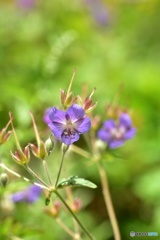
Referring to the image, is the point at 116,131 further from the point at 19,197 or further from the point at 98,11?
the point at 98,11

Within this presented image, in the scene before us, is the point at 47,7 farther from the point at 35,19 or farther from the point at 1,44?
the point at 1,44

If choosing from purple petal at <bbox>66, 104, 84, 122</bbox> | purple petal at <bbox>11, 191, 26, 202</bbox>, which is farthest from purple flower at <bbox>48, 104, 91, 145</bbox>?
purple petal at <bbox>11, 191, 26, 202</bbox>

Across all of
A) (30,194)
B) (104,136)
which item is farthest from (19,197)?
(104,136)

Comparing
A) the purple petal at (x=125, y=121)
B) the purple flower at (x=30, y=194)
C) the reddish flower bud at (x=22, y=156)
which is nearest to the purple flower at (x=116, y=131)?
the purple petal at (x=125, y=121)

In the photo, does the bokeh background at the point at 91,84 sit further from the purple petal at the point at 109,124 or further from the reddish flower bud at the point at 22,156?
the reddish flower bud at the point at 22,156

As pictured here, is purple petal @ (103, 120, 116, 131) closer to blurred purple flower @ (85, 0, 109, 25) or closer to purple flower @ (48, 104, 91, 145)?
purple flower @ (48, 104, 91, 145)
